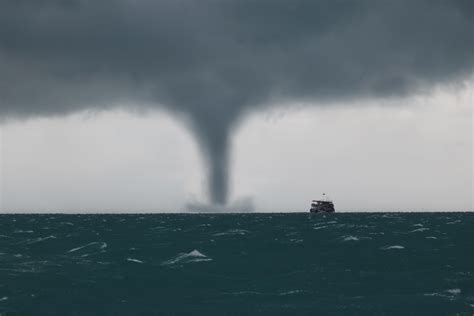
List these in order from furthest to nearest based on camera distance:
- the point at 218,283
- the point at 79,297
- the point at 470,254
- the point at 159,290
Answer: the point at 470,254 → the point at 218,283 → the point at 159,290 → the point at 79,297

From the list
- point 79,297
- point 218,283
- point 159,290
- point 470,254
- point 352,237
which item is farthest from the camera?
point 352,237

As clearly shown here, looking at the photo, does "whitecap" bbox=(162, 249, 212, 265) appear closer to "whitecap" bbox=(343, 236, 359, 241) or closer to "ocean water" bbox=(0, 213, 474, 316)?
"ocean water" bbox=(0, 213, 474, 316)

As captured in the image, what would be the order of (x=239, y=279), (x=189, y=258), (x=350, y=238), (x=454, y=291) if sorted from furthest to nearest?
(x=350, y=238), (x=189, y=258), (x=239, y=279), (x=454, y=291)

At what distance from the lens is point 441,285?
37.4 m

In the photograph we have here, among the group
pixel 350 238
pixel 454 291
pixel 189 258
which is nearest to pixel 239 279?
pixel 189 258

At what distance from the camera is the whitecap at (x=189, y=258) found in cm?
4914

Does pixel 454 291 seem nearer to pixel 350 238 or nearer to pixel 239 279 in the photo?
pixel 239 279

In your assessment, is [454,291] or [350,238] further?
[350,238]

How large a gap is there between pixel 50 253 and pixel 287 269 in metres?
25.4

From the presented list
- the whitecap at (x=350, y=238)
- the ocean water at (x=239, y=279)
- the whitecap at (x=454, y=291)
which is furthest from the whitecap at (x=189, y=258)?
the whitecap at (x=350, y=238)

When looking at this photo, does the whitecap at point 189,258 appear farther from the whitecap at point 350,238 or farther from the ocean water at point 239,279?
the whitecap at point 350,238

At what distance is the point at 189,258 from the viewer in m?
50.8

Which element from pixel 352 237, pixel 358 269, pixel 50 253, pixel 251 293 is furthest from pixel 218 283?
pixel 352 237

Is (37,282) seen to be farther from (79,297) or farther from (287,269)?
(287,269)
